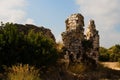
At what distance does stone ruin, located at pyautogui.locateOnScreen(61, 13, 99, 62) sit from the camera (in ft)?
96.7

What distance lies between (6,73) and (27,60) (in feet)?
6.58

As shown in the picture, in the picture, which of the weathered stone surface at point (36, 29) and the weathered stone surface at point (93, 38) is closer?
the weathered stone surface at point (93, 38)

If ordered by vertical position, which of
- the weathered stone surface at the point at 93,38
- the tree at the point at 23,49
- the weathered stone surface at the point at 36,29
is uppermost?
the weathered stone surface at the point at 36,29

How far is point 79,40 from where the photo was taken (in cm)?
3000

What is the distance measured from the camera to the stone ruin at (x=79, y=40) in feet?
96.7

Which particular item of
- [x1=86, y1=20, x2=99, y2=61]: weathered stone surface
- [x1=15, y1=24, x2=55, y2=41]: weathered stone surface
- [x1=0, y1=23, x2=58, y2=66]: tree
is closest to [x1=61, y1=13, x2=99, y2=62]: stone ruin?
[x1=86, y1=20, x2=99, y2=61]: weathered stone surface

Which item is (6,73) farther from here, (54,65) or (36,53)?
(54,65)

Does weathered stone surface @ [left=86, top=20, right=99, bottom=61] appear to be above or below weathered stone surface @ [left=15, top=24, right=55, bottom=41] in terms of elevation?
below

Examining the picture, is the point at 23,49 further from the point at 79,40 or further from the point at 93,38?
the point at 93,38

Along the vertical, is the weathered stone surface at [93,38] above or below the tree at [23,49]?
above

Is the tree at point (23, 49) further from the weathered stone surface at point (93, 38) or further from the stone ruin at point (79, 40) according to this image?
the weathered stone surface at point (93, 38)

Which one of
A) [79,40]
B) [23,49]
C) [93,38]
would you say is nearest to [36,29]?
[93,38]

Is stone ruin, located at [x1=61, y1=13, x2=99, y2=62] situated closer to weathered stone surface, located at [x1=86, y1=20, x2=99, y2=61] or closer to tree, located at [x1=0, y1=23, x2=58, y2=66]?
weathered stone surface, located at [x1=86, y1=20, x2=99, y2=61]

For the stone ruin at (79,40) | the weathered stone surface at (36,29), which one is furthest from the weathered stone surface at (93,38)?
the weathered stone surface at (36,29)
